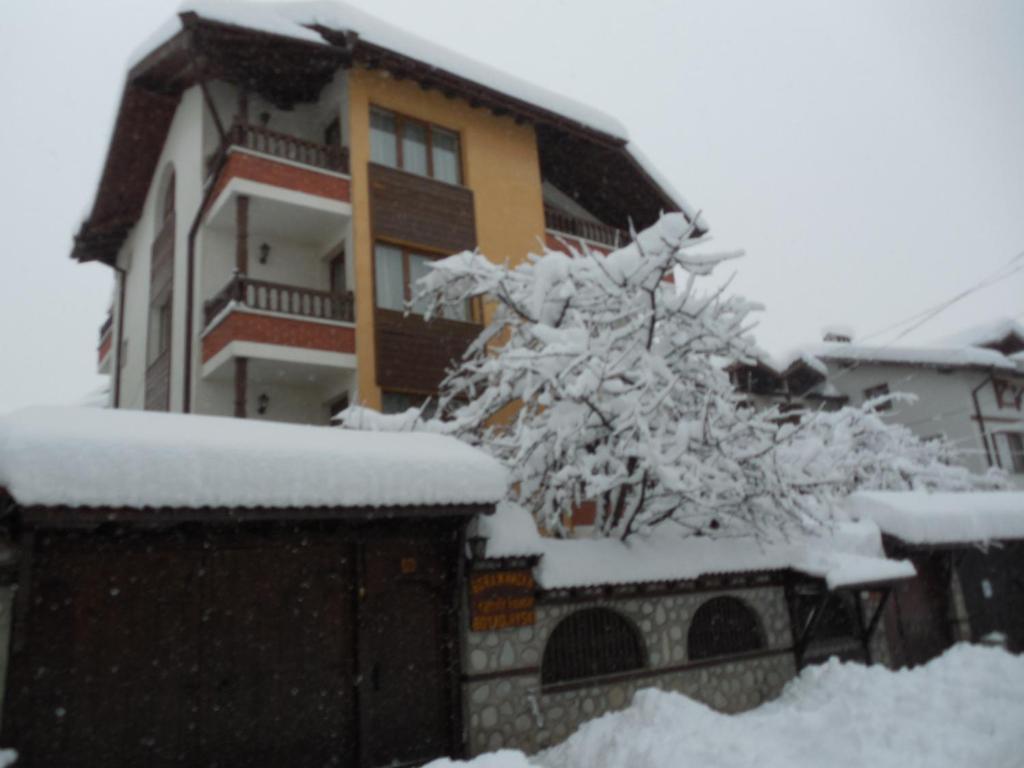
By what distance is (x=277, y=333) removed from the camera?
12.5 meters

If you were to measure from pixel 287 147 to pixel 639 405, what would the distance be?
910cm

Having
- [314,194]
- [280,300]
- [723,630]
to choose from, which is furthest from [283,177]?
[723,630]

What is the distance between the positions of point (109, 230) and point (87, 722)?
18028mm

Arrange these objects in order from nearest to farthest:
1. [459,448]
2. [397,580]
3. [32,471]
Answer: [32,471] < [397,580] < [459,448]

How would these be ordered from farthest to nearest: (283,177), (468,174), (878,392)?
1. (878,392)
2. (468,174)
3. (283,177)

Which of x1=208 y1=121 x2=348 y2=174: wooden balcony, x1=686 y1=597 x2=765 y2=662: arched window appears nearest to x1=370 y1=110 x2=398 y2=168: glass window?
x1=208 y1=121 x2=348 y2=174: wooden balcony

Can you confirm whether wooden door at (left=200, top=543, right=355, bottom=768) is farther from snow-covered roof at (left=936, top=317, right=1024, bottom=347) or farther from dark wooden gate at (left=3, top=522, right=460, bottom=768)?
snow-covered roof at (left=936, top=317, right=1024, bottom=347)

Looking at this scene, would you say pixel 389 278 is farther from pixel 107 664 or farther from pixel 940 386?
pixel 940 386

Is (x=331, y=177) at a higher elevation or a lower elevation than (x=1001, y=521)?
higher

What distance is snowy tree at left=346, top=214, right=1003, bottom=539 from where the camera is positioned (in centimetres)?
879

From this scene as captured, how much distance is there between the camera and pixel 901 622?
38.8ft

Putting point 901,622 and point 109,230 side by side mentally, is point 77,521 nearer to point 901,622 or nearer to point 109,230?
point 901,622

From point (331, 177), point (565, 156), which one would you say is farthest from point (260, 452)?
point (565, 156)

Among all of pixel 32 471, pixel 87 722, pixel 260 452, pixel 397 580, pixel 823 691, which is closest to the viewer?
pixel 32 471
